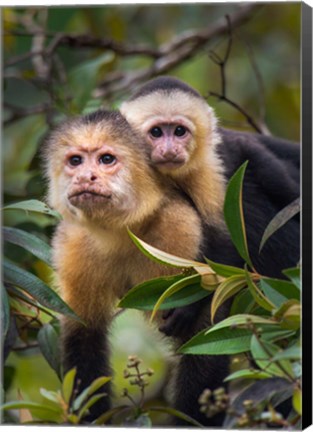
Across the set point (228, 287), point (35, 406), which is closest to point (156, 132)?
point (228, 287)

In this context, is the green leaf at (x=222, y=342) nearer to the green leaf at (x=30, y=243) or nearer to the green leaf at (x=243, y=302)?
the green leaf at (x=243, y=302)

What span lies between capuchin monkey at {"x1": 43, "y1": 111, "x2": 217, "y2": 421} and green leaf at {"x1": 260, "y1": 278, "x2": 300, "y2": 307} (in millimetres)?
491

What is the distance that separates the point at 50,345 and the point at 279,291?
853mm

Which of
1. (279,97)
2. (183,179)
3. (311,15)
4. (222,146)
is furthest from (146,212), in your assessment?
(279,97)

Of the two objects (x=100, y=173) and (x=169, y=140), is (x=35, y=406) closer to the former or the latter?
(x=100, y=173)

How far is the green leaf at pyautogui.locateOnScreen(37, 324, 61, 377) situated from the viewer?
9.12 feet

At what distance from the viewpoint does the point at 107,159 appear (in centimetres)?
259

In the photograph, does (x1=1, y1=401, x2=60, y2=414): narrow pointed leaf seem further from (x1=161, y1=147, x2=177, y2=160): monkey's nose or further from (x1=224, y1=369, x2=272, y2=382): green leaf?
(x1=161, y1=147, x2=177, y2=160): monkey's nose

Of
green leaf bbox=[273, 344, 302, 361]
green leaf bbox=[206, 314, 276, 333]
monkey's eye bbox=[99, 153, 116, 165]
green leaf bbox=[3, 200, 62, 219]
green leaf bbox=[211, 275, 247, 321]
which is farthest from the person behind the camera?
monkey's eye bbox=[99, 153, 116, 165]

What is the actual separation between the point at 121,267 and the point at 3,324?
36cm

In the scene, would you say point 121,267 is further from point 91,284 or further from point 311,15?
point 311,15

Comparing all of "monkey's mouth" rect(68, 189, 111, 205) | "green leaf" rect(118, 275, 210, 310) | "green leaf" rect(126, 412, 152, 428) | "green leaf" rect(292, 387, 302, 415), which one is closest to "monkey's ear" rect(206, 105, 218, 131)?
"monkey's mouth" rect(68, 189, 111, 205)

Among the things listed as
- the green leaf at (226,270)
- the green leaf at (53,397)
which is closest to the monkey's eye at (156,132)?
the green leaf at (226,270)

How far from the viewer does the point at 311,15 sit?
2.43 meters
